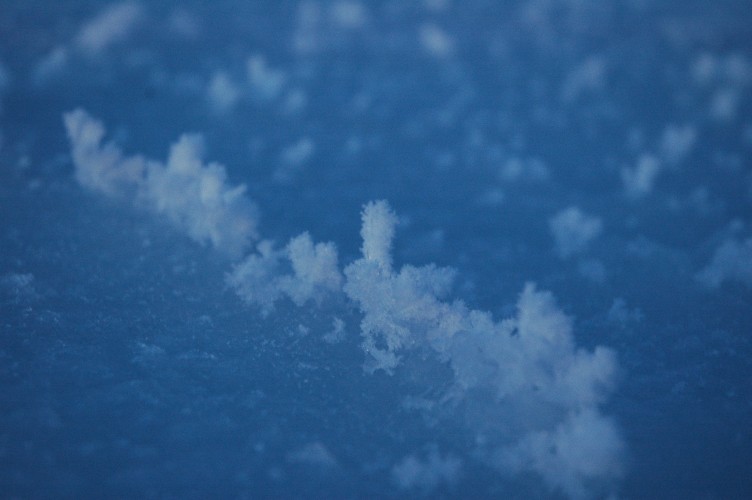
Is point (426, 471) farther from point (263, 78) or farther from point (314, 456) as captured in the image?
point (263, 78)

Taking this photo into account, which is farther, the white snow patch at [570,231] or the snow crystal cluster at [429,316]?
the white snow patch at [570,231]

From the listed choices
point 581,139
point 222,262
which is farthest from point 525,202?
point 222,262

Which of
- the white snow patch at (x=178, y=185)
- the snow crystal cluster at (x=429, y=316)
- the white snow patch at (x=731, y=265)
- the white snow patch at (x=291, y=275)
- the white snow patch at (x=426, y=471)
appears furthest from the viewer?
the white snow patch at (x=178, y=185)

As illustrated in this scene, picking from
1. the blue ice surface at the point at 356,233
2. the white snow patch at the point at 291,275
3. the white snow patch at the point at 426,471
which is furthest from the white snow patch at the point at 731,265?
the white snow patch at the point at 291,275

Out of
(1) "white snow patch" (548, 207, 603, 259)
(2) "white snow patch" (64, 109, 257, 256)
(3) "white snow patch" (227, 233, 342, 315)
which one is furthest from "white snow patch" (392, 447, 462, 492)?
(2) "white snow patch" (64, 109, 257, 256)

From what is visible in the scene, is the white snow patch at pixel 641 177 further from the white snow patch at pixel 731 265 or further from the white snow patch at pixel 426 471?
the white snow patch at pixel 426 471

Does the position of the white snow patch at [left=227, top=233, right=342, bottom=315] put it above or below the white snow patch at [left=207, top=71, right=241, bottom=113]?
below

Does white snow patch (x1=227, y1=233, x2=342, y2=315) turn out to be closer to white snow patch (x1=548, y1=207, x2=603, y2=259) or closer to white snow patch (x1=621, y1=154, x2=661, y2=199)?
white snow patch (x1=548, y1=207, x2=603, y2=259)

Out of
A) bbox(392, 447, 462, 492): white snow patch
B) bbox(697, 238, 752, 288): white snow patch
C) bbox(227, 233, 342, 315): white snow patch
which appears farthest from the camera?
bbox(697, 238, 752, 288): white snow patch

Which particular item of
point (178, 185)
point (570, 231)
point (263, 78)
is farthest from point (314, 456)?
point (263, 78)
